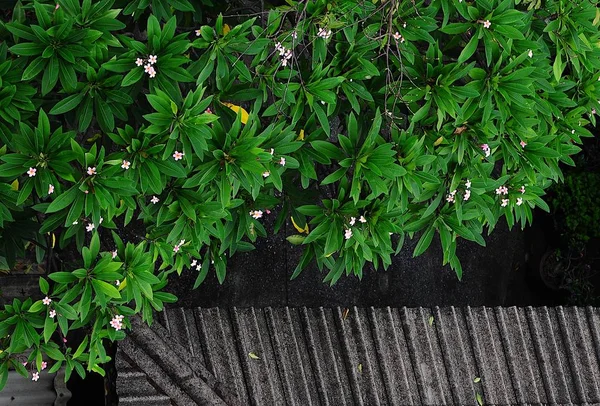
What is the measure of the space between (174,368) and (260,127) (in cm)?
149

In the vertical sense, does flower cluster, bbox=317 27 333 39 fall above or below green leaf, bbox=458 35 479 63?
above

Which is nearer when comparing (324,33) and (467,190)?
(324,33)

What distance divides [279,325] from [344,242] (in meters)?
1.08

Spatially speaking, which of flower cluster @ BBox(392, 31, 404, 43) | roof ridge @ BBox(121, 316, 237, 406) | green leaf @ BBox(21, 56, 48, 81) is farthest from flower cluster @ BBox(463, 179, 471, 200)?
green leaf @ BBox(21, 56, 48, 81)

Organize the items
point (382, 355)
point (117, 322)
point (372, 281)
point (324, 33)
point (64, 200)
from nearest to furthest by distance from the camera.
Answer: point (64, 200) → point (324, 33) → point (117, 322) → point (382, 355) → point (372, 281)

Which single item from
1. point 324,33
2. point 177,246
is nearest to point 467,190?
point 324,33

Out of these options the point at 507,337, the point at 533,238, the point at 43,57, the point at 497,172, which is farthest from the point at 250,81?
the point at 533,238

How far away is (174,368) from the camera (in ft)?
12.9

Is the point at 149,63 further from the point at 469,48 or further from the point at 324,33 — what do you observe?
the point at 469,48

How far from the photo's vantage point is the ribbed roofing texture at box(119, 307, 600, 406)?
13.4 ft

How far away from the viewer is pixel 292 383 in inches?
163

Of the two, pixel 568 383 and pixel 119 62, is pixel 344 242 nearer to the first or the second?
pixel 119 62

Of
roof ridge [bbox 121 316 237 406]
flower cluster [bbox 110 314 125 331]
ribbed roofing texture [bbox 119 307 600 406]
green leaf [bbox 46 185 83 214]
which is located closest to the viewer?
green leaf [bbox 46 185 83 214]

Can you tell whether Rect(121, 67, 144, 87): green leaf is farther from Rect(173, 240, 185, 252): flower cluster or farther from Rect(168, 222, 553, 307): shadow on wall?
Rect(168, 222, 553, 307): shadow on wall
